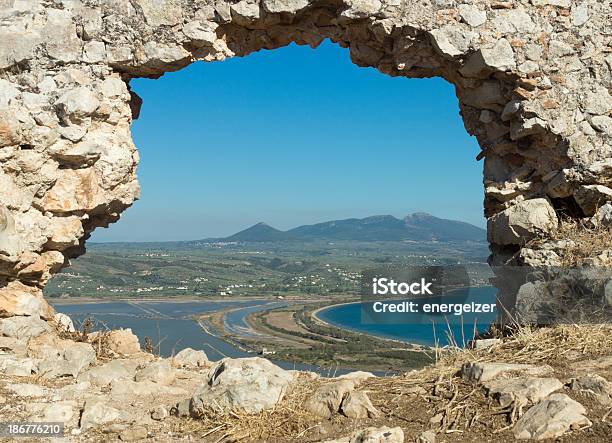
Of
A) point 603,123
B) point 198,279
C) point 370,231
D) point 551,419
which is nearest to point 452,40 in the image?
point 603,123

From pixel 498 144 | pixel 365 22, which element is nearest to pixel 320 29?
pixel 365 22

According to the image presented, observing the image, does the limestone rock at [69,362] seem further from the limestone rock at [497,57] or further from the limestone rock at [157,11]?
the limestone rock at [497,57]

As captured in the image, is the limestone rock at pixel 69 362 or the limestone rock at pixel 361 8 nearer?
the limestone rock at pixel 69 362

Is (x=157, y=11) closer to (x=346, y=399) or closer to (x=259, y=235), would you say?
(x=346, y=399)

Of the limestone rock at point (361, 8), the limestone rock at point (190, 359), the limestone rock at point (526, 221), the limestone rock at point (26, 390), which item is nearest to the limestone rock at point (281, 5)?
the limestone rock at point (361, 8)

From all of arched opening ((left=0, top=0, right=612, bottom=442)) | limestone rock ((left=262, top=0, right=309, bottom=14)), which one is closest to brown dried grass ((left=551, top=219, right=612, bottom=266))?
arched opening ((left=0, top=0, right=612, bottom=442))

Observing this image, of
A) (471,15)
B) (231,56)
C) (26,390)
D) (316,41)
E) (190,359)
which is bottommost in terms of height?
(190,359)
